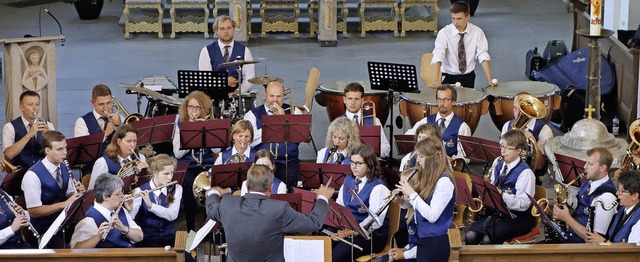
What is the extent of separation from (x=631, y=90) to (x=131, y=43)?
27.3 ft

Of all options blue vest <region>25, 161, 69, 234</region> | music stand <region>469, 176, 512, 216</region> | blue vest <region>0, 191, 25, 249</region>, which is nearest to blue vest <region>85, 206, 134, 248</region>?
blue vest <region>0, 191, 25, 249</region>

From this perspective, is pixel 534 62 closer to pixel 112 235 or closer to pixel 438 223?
pixel 438 223

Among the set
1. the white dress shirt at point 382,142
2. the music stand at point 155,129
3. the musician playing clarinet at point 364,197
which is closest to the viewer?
the musician playing clarinet at point 364,197

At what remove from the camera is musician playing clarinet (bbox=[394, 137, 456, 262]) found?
7.70 meters

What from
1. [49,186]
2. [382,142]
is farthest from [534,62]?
[49,186]

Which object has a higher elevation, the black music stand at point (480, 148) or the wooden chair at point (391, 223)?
the black music stand at point (480, 148)

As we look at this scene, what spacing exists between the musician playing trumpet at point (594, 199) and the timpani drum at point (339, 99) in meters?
3.58

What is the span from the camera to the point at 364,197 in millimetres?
8336

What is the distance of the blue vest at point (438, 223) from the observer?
7777 millimetres

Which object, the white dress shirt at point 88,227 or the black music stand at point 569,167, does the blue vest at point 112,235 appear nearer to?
the white dress shirt at point 88,227

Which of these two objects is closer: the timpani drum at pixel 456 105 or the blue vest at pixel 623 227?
the blue vest at pixel 623 227

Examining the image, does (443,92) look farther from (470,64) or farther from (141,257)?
(141,257)

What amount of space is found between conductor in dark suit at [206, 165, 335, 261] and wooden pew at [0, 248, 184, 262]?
0.42m

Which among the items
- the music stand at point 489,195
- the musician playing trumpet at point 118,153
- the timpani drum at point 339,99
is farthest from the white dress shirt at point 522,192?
the timpani drum at point 339,99
